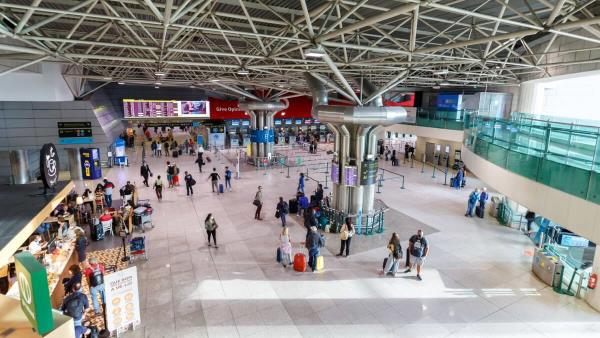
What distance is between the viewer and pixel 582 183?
795 cm

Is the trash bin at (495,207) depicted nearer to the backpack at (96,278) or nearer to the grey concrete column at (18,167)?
the backpack at (96,278)

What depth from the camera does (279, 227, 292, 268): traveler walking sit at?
10.4 meters

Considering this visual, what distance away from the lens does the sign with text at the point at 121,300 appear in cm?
705

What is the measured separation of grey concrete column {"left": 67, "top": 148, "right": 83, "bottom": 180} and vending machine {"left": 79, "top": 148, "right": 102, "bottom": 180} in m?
0.33

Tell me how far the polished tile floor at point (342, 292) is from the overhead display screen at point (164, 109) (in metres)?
27.0

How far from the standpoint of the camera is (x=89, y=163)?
18.1 m

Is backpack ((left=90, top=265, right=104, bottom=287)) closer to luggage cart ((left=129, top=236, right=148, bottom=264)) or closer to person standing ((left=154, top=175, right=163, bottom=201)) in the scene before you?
luggage cart ((left=129, top=236, right=148, bottom=264))

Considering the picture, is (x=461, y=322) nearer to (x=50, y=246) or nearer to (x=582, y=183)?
(x=582, y=183)

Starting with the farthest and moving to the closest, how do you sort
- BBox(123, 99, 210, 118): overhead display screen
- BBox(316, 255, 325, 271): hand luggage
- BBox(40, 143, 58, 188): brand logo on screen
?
BBox(123, 99, 210, 118): overhead display screen, BBox(316, 255, 325, 271): hand luggage, BBox(40, 143, 58, 188): brand logo on screen

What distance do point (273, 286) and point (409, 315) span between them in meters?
3.50

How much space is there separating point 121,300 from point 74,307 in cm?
85

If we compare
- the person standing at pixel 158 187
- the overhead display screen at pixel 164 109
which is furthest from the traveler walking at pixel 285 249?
the overhead display screen at pixel 164 109

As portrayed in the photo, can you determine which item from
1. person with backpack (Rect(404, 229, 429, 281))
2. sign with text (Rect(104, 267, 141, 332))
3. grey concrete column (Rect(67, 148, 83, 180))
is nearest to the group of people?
sign with text (Rect(104, 267, 141, 332))

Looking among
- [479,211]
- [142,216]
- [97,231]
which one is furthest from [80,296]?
[479,211]
